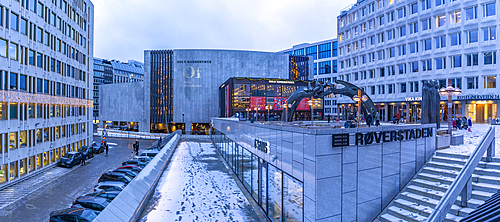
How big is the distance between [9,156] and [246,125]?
22.0 metres

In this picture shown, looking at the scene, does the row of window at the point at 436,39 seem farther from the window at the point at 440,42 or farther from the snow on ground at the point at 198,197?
the snow on ground at the point at 198,197

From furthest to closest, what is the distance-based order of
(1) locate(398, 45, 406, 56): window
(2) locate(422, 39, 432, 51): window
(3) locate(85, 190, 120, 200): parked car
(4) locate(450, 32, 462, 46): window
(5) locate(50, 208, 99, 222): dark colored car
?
(1) locate(398, 45, 406, 56): window
(2) locate(422, 39, 432, 51): window
(4) locate(450, 32, 462, 46): window
(3) locate(85, 190, 120, 200): parked car
(5) locate(50, 208, 99, 222): dark colored car

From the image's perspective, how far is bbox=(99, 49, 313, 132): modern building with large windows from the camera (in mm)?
72938

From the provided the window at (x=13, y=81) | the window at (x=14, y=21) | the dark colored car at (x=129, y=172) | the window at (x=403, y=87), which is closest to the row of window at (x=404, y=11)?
the window at (x=403, y=87)

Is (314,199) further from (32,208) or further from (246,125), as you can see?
(32,208)

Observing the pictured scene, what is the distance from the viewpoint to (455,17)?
113 ft

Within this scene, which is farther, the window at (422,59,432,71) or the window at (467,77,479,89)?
the window at (422,59,432,71)

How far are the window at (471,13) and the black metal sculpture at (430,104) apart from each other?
25.3 meters

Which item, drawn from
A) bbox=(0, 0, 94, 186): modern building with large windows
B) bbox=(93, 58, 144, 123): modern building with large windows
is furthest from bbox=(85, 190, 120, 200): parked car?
bbox=(93, 58, 144, 123): modern building with large windows

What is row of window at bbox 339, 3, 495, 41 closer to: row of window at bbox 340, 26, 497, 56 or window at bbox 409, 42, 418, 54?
row of window at bbox 340, 26, 497, 56

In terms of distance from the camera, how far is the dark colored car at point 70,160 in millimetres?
30219

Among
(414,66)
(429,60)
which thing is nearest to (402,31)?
(414,66)

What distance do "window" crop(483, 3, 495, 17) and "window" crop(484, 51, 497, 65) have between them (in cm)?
468

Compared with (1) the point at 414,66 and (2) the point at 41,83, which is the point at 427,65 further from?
(2) the point at 41,83
